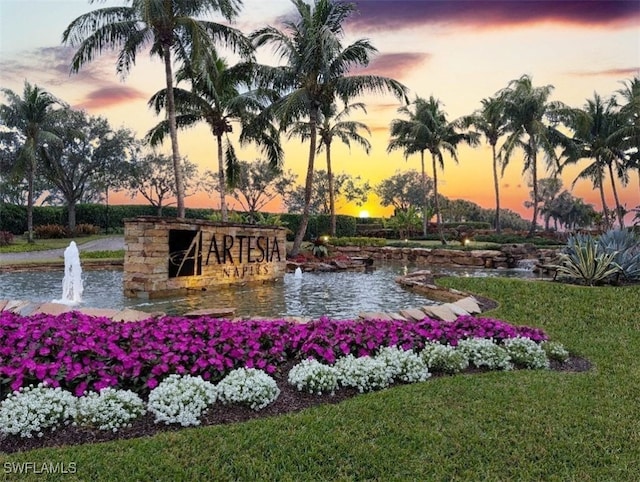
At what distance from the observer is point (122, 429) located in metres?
3.25

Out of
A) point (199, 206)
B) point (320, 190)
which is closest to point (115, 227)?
point (199, 206)

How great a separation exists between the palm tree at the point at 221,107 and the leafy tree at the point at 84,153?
520 inches

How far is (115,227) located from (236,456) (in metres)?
33.8

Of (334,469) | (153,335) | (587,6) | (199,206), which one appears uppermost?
(587,6)

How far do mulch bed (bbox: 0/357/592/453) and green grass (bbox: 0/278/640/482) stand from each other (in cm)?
15

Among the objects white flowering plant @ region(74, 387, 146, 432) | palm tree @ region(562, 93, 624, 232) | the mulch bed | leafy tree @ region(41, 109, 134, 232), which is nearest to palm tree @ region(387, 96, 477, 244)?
palm tree @ region(562, 93, 624, 232)

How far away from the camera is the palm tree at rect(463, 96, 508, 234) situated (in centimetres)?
2989

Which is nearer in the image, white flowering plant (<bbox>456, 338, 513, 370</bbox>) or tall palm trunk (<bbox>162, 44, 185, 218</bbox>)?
white flowering plant (<bbox>456, 338, 513, 370</bbox>)

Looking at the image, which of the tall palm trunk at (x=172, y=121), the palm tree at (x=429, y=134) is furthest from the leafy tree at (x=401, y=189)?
the tall palm trunk at (x=172, y=121)

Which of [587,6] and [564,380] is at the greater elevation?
[587,6]

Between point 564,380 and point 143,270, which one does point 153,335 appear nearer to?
point 564,380

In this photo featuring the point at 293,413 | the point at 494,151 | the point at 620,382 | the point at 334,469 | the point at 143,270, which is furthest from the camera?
the point at 494,151

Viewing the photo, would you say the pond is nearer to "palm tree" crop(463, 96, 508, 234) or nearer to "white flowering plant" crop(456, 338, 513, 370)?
"white flowering plant" crop(456, 338, 513, 370)

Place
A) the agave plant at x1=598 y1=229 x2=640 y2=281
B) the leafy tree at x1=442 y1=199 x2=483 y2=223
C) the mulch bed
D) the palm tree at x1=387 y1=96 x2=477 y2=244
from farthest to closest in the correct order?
the leafy tree at x1=442 y1=199 x2=483 y2=223, the palm tree at x1=387 y1=96 x2=477 y2=244, the agave plant at x1=598 y1=229 x2=640 y2=281, the mulch bed
